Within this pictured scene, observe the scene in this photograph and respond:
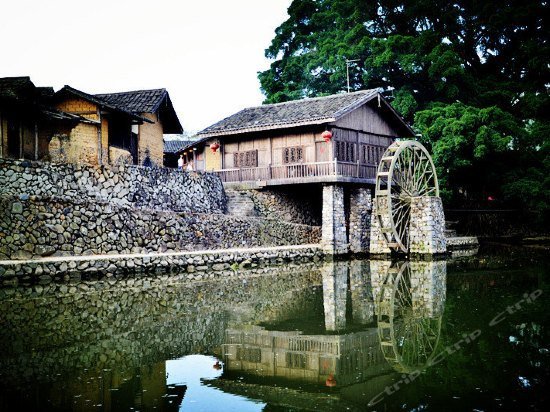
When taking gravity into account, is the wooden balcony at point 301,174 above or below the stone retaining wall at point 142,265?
above

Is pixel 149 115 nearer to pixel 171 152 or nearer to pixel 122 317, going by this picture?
pixel 171 152

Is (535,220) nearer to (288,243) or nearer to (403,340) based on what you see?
(288,243)

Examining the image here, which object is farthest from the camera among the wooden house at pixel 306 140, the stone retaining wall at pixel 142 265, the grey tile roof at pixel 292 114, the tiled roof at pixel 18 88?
the wooden house at pixel 306 140

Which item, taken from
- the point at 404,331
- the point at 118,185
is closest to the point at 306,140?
the point at 118,185

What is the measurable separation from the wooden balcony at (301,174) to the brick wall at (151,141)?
12.6 feet

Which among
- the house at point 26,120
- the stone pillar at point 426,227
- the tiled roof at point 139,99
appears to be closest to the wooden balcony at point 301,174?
the stone pillar at point 426,227

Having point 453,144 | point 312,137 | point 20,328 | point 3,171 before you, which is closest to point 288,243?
point 312,137

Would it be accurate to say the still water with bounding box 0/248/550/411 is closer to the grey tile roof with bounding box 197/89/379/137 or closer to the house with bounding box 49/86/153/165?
the house with bounding box 49/86/153/165

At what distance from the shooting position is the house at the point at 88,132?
23.7 meters

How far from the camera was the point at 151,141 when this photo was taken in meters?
29.4

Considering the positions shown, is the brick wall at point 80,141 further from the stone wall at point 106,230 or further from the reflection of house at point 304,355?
the reflection of house at point 304,355

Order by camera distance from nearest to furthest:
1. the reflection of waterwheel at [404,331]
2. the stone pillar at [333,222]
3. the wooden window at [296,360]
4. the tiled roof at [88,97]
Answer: the wooden window at [296,360] < the reflection of waterwheel at [404,331] < the tiled roof at [88,97] < the stone pillar at [333,222]

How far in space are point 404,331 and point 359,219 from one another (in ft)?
53.4

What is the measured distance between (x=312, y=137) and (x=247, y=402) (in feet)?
65.7
